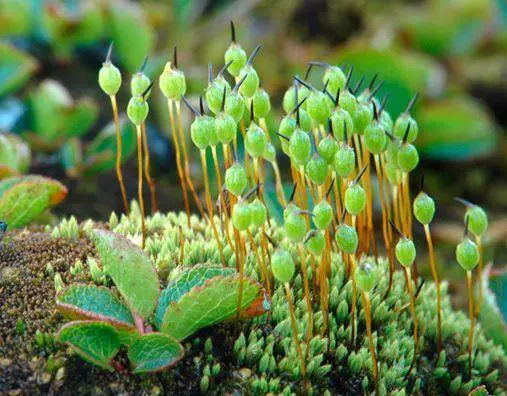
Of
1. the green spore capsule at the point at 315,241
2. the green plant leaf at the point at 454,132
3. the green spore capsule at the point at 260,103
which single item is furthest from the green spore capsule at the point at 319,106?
the green plant leaf at the point at 454,132

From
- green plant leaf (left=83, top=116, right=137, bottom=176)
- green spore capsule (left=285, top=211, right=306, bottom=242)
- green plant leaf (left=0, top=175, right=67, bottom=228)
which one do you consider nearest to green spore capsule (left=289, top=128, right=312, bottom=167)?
green spore capsule (left=285, top=211, right=306, bottom=242)

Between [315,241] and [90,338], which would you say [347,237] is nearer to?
[315,241]

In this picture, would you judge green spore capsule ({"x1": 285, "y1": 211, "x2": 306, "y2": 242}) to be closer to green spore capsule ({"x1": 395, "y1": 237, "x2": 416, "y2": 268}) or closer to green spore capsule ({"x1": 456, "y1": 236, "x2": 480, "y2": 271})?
green spore capsule ({"x1": 395, "y1": 237, "x2": 416, "y2": 268})

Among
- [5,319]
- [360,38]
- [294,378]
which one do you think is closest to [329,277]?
[294,378]

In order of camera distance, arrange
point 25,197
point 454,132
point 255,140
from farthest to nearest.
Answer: point 454,132 → point 25,197 → point 255,140

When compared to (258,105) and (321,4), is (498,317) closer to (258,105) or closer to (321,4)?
(258,105)

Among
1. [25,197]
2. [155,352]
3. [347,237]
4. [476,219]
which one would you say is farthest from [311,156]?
[25,197]
